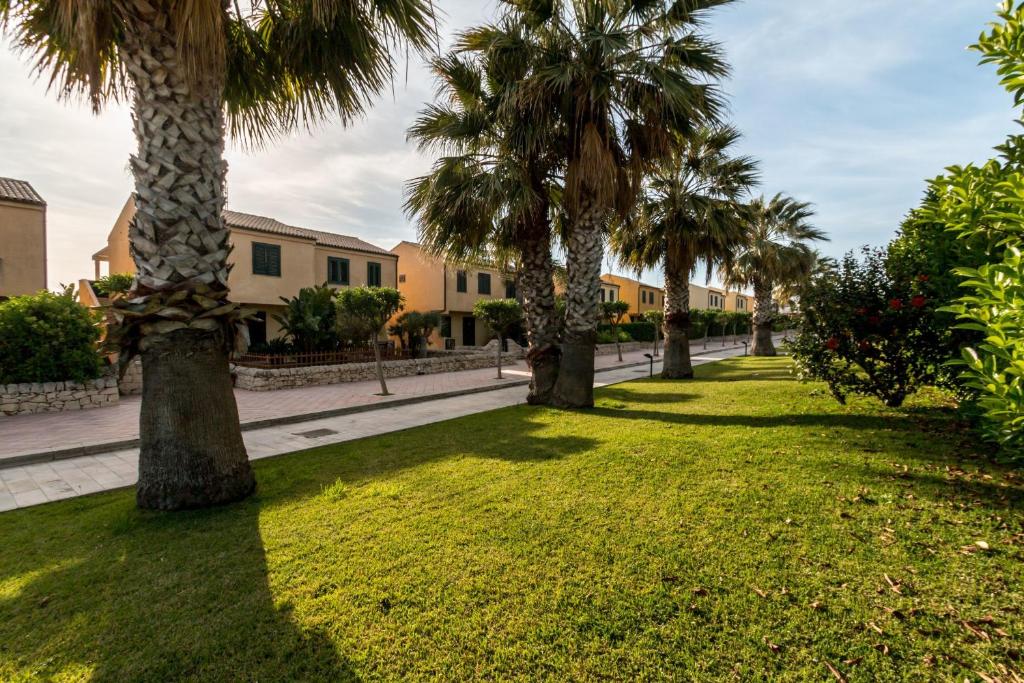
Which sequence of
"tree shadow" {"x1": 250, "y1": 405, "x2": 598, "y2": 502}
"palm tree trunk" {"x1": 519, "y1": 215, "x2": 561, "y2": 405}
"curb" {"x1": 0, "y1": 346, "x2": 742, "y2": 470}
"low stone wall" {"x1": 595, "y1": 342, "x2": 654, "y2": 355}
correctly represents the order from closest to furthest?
"tree shadow" {"x1": 250, "y1": 405, "x2": 598, "y2": 502}, "curb" {"x1": 0, "y1": 346, "x2": 742, "y2": 470}, "palm tree trunk" {"x1": 519, "y1": 215, "x2": 561, "y2": 405}, "low stone wall" {"x1": 595, "y1": 342, "x2": 654, "y2": 355}

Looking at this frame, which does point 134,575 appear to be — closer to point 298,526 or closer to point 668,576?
point 298,526

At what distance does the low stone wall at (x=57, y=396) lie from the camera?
390 inches

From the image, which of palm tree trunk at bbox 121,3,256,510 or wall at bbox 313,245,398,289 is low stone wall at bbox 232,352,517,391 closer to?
wall at bbox 313,245,398,289

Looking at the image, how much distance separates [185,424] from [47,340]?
10024mm

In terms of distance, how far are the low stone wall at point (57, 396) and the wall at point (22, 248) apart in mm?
9645

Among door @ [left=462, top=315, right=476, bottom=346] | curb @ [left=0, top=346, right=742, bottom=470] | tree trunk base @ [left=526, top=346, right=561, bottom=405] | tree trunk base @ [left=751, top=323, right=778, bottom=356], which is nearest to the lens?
curb @ [left=0, top=346, right=742, bottom=470]

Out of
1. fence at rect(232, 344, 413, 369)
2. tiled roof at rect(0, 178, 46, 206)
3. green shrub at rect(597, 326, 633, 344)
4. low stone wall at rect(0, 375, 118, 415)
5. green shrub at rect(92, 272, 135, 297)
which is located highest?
tiled roof at rect(0, 178, 46, 206)

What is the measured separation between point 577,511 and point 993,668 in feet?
8.83

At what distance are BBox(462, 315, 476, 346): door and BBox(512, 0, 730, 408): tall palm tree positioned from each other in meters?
23.1

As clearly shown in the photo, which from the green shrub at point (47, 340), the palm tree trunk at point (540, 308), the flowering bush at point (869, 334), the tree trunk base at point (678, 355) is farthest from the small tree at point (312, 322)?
the flowering bush at point (869, 334)

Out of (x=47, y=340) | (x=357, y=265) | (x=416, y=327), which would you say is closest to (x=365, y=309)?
(x=416, y=327)

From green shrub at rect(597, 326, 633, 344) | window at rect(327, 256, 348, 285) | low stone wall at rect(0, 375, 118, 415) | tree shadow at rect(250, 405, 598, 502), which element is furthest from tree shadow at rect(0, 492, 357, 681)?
green shrub at rect(597, 326, 633, 344)

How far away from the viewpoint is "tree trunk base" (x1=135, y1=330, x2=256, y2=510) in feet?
13.9

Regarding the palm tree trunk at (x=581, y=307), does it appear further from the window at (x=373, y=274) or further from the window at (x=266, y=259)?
the window at (x=373, y=274)
